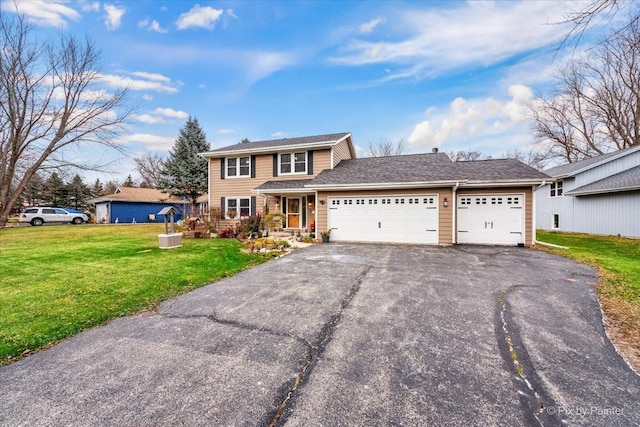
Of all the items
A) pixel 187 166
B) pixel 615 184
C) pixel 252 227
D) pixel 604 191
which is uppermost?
pixel 187 166

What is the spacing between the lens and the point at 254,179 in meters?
15.5

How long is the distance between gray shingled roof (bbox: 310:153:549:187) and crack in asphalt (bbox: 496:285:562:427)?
7.50m

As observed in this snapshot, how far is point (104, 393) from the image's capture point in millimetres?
2264

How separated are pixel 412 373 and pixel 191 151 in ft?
76.5

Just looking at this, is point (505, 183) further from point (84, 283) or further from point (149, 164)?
point (149, 164)

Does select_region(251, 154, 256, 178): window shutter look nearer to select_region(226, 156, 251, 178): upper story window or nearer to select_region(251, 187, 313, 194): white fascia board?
select_region(226, 156, 251, 178): upper story window

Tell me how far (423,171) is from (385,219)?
272 cm

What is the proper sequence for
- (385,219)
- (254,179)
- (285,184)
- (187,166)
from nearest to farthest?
1. (385,219)
2. (285,184)
3. (254,179)
4. (187,166)

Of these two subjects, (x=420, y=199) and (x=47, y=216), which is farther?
(x=47, y=216)

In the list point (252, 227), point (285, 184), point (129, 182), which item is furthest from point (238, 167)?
point (129, 182)

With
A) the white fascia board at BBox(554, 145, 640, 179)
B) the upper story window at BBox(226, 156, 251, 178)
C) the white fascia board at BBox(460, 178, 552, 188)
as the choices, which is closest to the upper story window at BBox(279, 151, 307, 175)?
the upper story window at BBox(226, 156, 251, 178)

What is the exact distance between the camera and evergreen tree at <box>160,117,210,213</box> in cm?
2144

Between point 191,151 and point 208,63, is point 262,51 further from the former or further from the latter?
point 191,151

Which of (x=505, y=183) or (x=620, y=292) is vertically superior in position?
(x=505, y=183)
